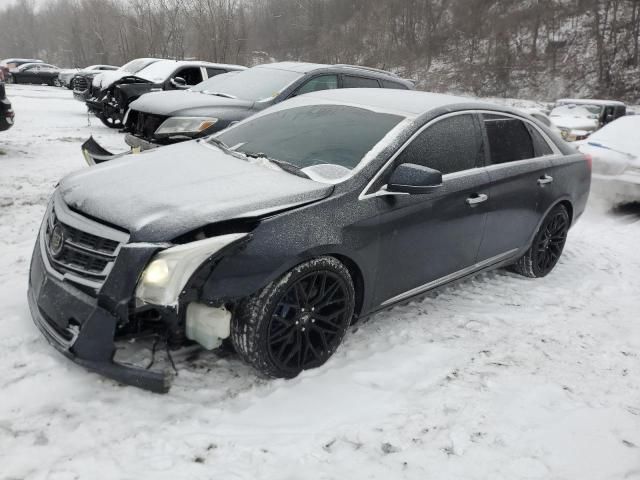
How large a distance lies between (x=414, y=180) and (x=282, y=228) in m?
0.88

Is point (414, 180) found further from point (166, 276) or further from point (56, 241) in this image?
point (56, 241)

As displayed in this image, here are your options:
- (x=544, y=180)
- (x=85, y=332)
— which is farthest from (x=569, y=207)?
(x=85, y=332)

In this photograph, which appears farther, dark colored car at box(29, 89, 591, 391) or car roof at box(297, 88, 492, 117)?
car roof at box(297, 88, 492, 117)

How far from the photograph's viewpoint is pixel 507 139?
173 inches

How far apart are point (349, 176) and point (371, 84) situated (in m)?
5.58

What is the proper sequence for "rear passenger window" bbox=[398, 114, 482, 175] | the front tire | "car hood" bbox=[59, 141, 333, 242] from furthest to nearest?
"rear passenger window" bbox=[398, 114, 482, 175], the front tire, "car hood" bbox=[59, 141, 333, 242]

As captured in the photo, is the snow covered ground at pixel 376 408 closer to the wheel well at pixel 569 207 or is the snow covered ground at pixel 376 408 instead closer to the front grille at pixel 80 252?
the front grille at pixel 80 252

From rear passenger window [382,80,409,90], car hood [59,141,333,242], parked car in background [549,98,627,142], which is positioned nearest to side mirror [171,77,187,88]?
rear passenger window [382,80,409,90]

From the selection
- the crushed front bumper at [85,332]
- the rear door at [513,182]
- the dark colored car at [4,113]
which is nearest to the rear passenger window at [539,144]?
the rear door at [513,182]

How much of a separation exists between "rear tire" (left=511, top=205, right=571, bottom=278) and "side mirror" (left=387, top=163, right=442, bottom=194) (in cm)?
197

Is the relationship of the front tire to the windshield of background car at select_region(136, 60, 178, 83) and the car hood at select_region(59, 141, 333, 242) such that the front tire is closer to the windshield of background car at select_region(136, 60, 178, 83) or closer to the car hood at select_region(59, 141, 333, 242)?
the car hood at select_region(59, 141, 333, 242)

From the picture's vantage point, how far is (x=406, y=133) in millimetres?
→ 3494

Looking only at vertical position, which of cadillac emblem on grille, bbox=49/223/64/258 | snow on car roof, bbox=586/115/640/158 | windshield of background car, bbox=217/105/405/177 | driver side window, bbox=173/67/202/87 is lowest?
snow on car roof, bbox=586/115/640/158

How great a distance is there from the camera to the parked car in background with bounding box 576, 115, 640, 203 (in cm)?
717
